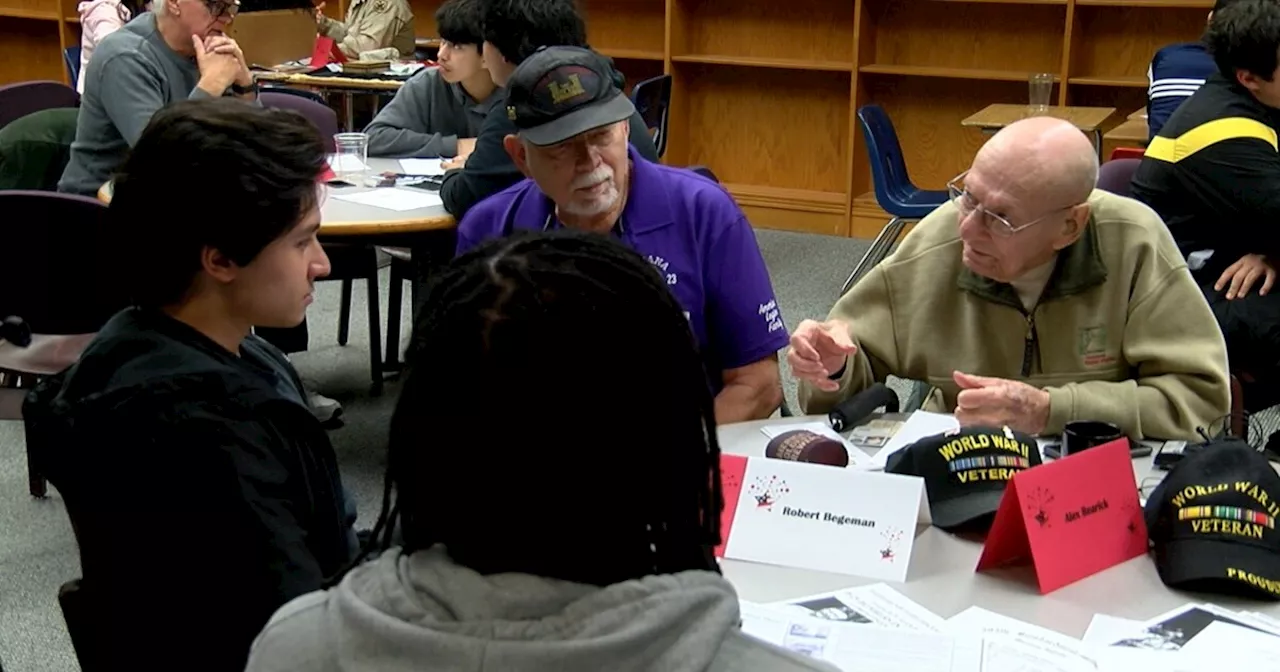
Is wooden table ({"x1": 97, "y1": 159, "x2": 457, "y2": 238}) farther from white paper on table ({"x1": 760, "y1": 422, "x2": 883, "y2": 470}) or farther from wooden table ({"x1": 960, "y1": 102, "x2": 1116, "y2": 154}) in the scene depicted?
wooden table ({"x1": 960, "y1": 102, "x2": 1116, "y2": 154})

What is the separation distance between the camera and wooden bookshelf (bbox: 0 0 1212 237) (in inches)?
241

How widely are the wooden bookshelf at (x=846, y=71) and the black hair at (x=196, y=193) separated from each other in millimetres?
5019

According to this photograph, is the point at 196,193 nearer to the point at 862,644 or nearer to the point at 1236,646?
the point at 862,644

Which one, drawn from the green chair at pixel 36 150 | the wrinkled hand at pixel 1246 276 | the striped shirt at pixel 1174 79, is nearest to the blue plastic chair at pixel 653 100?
the striped shirt at pixel 1174 79

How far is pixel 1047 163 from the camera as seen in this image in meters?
2.06

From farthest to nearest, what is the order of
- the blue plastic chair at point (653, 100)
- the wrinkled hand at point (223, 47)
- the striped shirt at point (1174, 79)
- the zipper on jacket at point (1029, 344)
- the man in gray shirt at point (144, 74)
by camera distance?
the blue plastic chair at point (653, 100) → the striped shirt at point (1174, 79) → the wrinkled hand at point (223, 47) → the man in gray shirt at point (144, 74) → the zipper on jacket at point (1029, 344)

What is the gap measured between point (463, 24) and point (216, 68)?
0.73 m

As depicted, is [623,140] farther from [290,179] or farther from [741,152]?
[741,152]

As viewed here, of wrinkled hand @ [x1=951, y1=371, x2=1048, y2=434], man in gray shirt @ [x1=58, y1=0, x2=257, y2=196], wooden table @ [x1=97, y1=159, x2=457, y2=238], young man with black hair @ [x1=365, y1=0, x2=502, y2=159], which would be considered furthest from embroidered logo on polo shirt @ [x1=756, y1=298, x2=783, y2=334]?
man in gray shirt @ [x1=58, y1=0, x2=257, y2=196]

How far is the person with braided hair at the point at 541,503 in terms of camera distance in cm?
83

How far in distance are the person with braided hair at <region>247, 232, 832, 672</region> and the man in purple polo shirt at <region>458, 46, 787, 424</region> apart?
1320mm

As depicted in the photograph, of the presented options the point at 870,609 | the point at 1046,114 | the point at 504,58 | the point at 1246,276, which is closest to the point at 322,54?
the point at 504,58

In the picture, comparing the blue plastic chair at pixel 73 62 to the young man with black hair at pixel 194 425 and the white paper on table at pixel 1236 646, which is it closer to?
the young man with black hair at pixel 194 425

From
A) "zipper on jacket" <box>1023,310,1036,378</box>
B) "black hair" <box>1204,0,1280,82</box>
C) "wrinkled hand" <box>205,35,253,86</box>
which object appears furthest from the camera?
"wrinkled hand" <box>205,35,253,86</box>
